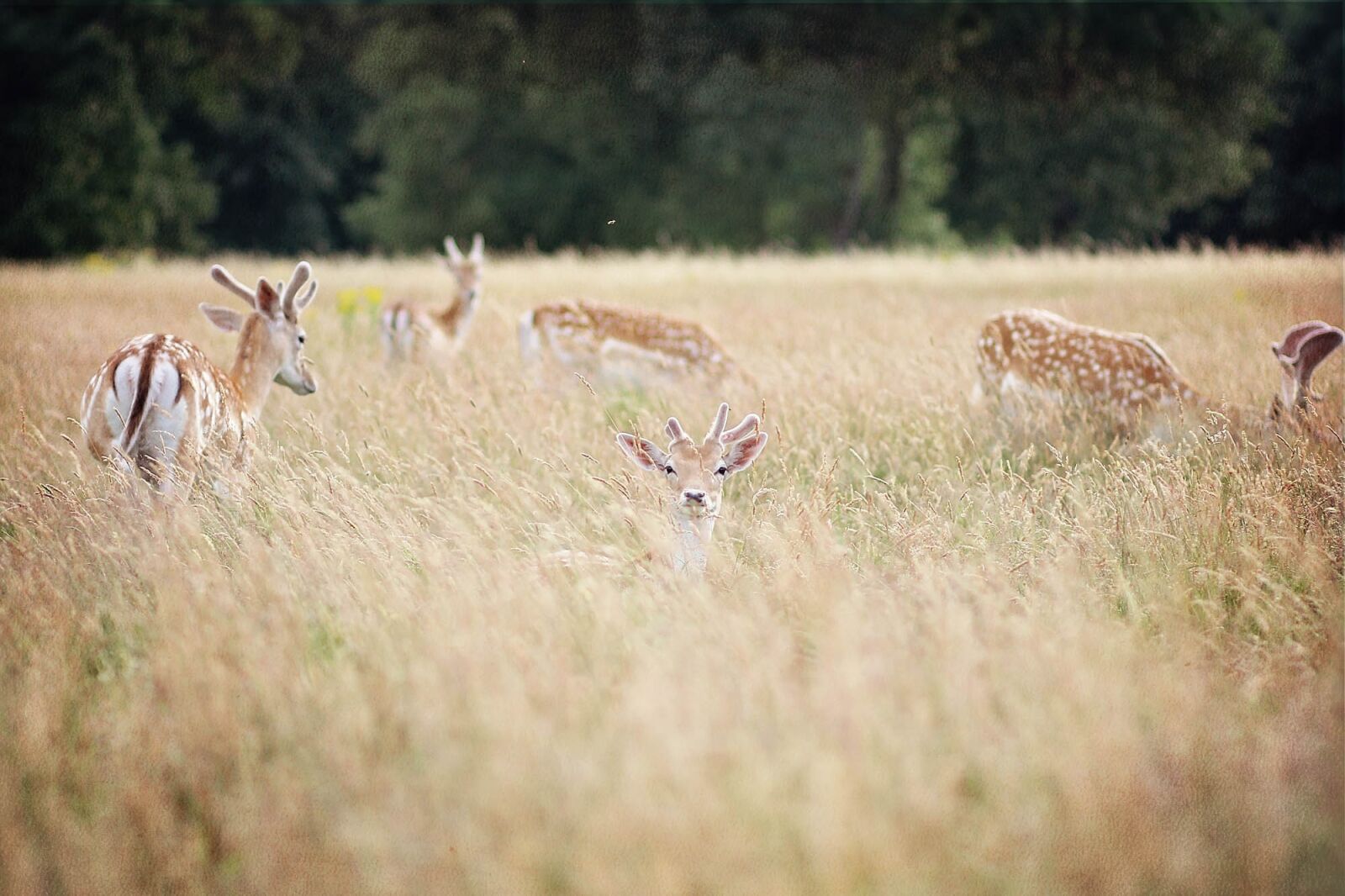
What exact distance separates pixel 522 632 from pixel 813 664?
0.76 metres

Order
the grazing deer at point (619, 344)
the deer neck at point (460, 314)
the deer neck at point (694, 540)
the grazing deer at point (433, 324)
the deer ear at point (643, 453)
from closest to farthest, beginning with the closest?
1. the deer neck at point (694, 540)
2. the deer ear at point (643, 453)
3. the grazing deer at point (619, 344)
4. the grazing deer at point (433, 324)
5. the deer neck at point (460, 314)

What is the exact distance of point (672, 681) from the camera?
106 inches

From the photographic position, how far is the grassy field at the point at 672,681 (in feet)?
7.31

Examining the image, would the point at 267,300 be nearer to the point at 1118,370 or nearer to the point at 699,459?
the point at 699,459

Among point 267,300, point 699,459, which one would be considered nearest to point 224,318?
point 267,300

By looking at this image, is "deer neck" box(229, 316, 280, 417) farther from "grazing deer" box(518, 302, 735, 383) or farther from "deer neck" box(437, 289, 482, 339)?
"deer neck" box(437, 289, 482, 339)

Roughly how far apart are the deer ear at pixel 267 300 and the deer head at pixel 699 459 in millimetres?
2045

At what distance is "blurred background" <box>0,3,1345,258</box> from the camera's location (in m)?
22.2

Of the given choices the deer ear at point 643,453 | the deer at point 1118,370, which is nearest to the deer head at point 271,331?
the deer ear at point 643,453

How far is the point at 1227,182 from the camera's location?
23.8 meters

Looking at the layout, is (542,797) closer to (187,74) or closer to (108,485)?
(108,485)

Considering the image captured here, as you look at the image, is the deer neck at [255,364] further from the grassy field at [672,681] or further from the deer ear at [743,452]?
the deer ear at [743,452]

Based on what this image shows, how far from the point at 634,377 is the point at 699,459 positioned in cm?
359

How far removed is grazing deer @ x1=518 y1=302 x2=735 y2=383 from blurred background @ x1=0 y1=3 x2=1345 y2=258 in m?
15.8
